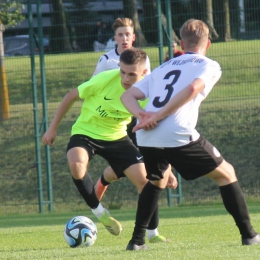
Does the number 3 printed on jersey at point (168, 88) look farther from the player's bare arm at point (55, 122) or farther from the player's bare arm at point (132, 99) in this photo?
the player's bare arm at point (55, 122)

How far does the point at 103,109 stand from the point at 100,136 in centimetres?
26

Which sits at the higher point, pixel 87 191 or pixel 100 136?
pixel 100 136

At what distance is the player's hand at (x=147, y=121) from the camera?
16.6 ft

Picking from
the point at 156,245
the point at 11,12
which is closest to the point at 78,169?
the point at 156,245

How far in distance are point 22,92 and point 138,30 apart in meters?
2.15

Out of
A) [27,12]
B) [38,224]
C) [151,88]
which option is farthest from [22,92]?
[151,88]

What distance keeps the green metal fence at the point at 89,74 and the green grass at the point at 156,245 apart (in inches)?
30.0

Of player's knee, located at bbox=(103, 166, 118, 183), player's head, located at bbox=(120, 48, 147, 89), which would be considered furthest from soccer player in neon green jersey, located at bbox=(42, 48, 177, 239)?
player's knee, located at bbox=(103, 166, 118, 183)

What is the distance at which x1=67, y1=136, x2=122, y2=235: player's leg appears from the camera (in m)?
6.53

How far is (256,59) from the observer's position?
11.5 m

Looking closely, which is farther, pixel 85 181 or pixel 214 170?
pixel 85 181

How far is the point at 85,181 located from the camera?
6.63 meters

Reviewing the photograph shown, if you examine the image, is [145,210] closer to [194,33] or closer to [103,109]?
[194,33]

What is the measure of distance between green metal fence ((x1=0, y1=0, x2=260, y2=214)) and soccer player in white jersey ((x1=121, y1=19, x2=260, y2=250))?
6.33 meters
